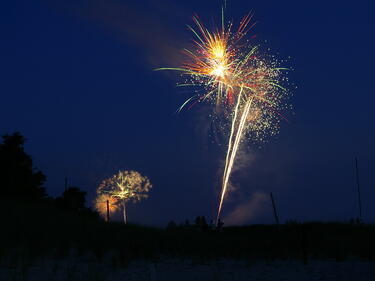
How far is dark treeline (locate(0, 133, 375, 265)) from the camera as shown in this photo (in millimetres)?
17359

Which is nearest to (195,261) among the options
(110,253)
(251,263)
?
(251,263)

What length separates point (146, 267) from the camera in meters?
15.0
